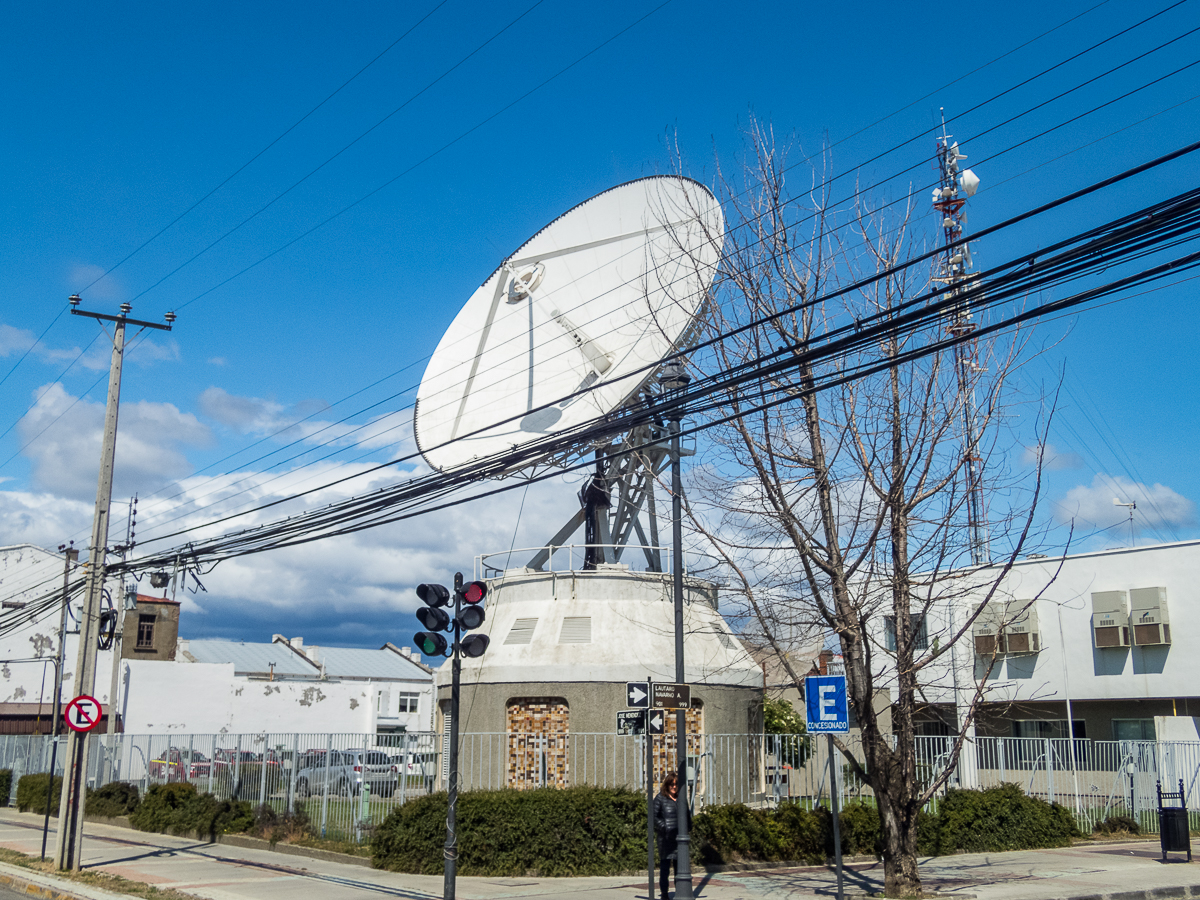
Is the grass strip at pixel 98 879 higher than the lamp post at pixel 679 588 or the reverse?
the reverse

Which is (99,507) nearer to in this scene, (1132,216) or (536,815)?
(536,815)

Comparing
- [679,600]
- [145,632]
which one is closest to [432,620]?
[679,600]

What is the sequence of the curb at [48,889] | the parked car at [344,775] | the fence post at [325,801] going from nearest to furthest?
the curb at [48,889], the parked car at [344,775], the fence post at [325,801]

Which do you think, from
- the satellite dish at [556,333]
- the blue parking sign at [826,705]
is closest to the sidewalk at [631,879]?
the blue parking sign at [826,705]

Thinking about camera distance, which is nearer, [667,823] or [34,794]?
[667,823]

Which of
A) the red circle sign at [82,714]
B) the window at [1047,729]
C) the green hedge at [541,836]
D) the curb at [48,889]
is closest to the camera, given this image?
the curb at [48,889]

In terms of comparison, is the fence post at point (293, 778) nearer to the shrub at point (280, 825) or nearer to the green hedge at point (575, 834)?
the shrub at point (280, 825)

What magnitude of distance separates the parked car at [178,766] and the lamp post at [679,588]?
1466cm

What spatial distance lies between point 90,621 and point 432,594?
9389mm

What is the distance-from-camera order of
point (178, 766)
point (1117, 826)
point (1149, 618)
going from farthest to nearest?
1. point (1149, 618)
2. point (178, 766)
3. point (1117, 826)

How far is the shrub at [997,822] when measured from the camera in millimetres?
19297

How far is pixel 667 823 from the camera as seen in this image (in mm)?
14047

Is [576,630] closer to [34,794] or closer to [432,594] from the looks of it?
[432,594]

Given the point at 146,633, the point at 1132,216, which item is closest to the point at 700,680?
the point at 1132,216
